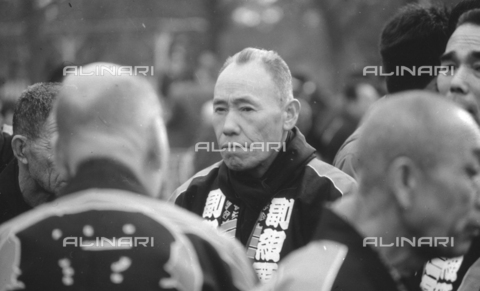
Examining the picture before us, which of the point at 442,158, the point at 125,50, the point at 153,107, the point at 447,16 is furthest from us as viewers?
the point at 125,50

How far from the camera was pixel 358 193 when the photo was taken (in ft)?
5.11

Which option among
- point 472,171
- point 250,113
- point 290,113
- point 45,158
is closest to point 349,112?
point 290,113

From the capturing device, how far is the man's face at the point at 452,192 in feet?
4.85

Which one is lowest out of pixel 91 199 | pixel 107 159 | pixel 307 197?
pixel 307 197

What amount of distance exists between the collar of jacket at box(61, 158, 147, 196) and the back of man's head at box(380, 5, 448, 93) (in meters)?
1.78

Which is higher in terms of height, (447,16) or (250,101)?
(447,16)

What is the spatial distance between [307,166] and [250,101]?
0.40 m

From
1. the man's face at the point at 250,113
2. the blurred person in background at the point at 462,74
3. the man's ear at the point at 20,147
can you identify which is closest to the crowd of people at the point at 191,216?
the blurred person in background at the point at 462,74

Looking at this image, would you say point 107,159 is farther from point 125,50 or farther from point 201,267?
point 125,50

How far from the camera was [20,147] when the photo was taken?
2777 millimetres

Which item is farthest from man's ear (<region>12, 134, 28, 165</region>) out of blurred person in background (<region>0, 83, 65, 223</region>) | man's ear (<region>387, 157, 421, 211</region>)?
man's ear (<region>387, 157, 421, 211</region>)

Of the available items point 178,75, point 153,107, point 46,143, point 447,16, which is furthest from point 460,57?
point 178,75

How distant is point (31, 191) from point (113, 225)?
1.41 m

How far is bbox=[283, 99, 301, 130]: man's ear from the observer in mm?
2822
